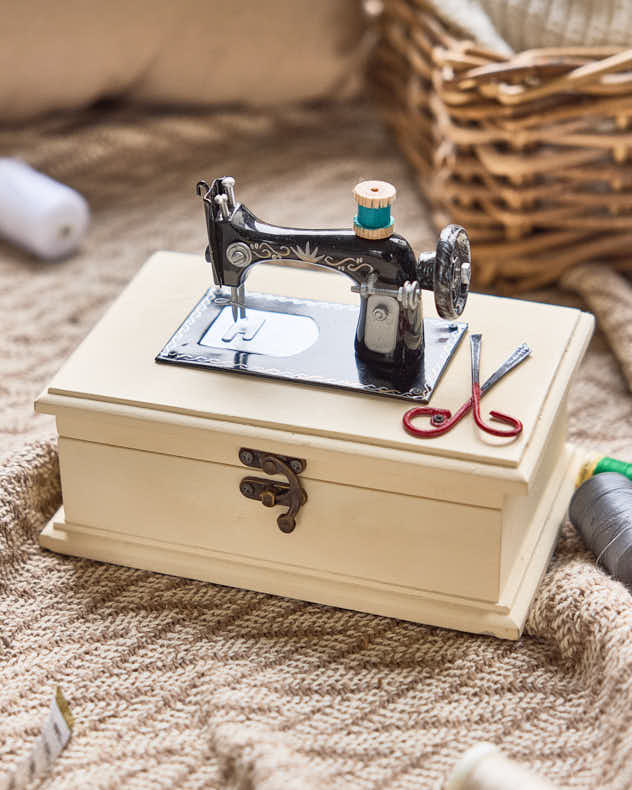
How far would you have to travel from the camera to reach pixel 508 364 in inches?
45.1

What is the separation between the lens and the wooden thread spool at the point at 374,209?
106 centimetres

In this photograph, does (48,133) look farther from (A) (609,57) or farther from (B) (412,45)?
(A) (609,57)

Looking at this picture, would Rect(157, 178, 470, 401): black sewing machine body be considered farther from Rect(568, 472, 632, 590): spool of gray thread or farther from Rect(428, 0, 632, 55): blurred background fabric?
Rect(428, 0, 632, 55): blurred background fabric

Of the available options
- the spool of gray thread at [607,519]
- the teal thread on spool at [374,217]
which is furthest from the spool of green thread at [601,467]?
Answer: the teal thread on spool at [374,217]

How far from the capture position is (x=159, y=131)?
6.23 ft

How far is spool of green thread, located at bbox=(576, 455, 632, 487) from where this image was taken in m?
1.24

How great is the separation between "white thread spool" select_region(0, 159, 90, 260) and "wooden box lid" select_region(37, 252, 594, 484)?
41 centimetres

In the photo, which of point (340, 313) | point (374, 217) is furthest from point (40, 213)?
point (374, 217)

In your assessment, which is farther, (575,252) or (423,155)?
(423,155)

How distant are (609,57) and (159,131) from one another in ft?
2.50

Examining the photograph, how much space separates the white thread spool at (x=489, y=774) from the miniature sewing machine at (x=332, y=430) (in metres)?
0.20

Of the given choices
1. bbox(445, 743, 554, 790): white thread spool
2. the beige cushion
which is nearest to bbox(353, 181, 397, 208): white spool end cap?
bbox(445, 743, 554, 790): white thread spool

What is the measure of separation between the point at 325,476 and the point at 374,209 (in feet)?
0.83

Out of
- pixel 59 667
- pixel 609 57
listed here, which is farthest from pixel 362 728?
pixel 609 57
